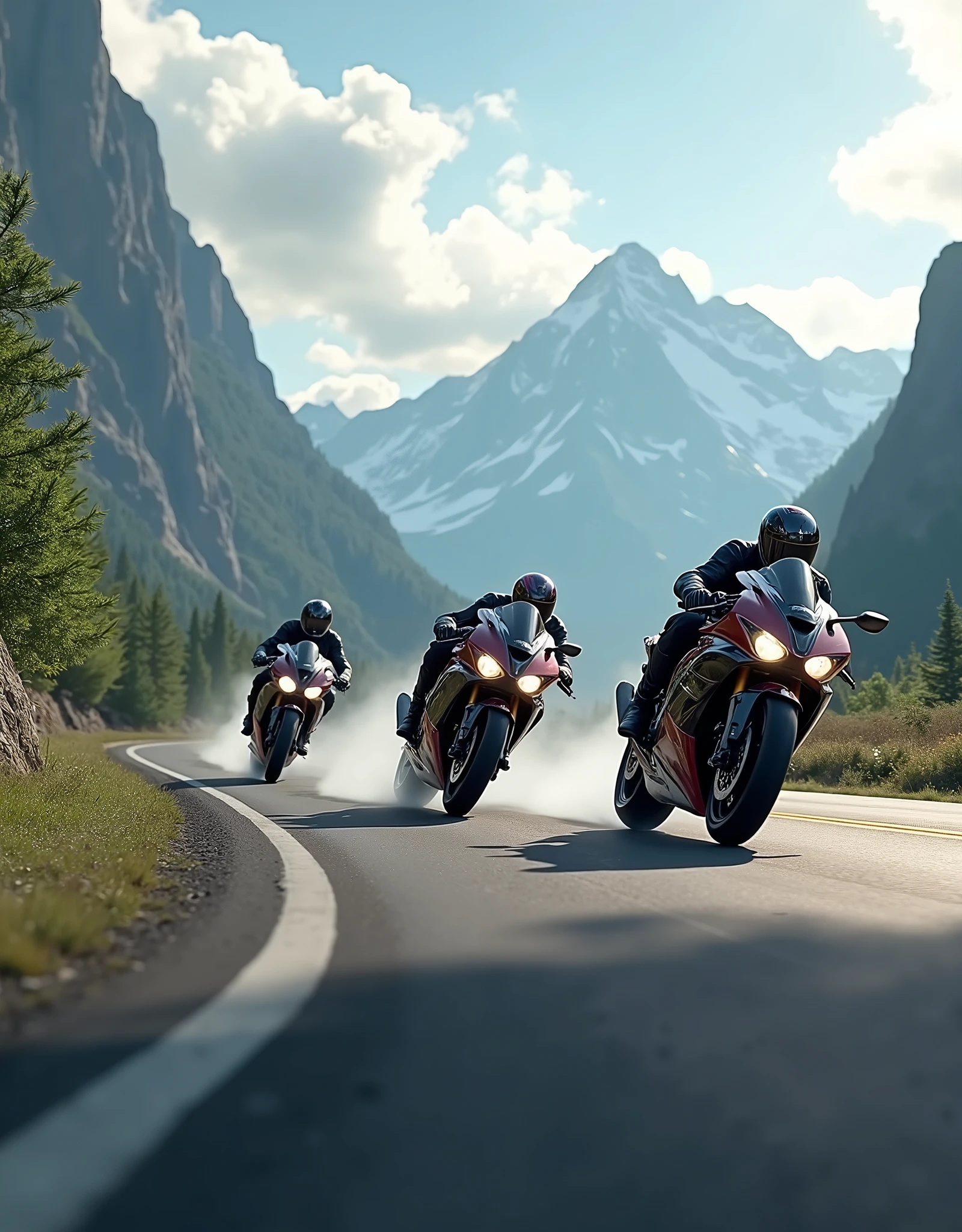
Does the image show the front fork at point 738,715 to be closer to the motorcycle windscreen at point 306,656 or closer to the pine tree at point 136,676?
the motorcycle windscreen at point 306,656

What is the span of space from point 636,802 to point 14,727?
20.8ft

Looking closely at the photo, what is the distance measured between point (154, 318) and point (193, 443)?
2265 cm

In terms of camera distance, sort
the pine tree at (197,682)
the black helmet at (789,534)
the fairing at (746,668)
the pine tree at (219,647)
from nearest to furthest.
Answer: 1. the fairing at (746,668)
2. the black helmet at (789,534)
3. the pine tree at (197,682)
4. the pine tree at (219,647)

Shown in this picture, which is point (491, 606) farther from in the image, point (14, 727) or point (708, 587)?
point (14, 727)

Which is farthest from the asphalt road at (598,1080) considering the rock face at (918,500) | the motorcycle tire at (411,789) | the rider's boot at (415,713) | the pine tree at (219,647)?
the rock face at (918,500)

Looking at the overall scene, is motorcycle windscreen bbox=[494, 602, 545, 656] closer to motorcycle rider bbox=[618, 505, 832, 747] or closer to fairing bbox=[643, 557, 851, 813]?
motorcycle rider bbox=[618, 505, 832, 747]

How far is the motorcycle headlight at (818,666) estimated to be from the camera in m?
6.18

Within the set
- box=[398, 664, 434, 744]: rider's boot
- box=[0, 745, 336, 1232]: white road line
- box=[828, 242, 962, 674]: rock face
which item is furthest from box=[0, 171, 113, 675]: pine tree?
box=[828, 242, 962, 674]: rock face

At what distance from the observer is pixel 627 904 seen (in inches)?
170

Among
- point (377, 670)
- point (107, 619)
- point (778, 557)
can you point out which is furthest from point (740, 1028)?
point (377, 670)

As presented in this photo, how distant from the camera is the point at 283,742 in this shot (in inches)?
548

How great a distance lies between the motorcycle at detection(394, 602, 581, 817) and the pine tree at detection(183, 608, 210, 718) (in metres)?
77.9

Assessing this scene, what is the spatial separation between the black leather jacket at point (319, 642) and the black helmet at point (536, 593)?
5.49 m

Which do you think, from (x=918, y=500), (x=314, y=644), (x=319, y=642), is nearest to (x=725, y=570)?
(x=314, y=644)
